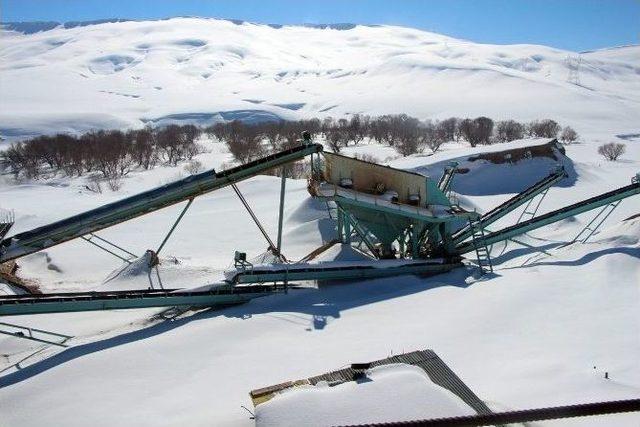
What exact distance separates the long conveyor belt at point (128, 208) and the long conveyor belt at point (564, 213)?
18.2 ft

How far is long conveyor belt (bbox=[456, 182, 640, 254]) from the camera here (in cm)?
1312

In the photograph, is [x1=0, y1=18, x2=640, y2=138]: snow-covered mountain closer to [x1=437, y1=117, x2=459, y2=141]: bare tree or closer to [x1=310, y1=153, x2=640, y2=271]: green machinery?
[x1=437, y1=117, x2=459, y2=141]: bare tree

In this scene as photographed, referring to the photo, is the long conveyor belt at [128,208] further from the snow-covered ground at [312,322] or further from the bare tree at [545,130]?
the bare tree at [545,130]

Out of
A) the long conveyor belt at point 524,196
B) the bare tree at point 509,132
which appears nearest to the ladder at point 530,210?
the long conveyor belt at point 524,196

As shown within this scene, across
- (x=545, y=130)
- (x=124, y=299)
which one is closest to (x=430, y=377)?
(x=124, y=299)

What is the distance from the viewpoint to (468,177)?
1016 inches

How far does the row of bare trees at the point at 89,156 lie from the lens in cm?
4450

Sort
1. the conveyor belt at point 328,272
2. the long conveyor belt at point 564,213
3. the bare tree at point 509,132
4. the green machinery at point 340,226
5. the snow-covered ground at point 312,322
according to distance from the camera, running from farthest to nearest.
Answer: the bare tree at point 509,132 → the long conveyor belt at point 564,213 → the conveyor belt at point 328,272 → the green machinery at point 340,226 → the snow-covered ground at point 312,322

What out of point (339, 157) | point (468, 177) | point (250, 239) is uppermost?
point (339, 157)

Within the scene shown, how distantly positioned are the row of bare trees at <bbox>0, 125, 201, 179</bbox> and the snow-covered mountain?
32.5 m

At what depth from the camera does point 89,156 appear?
4556 centimetres

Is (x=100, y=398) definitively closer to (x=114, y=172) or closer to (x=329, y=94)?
(x=114, y=172)

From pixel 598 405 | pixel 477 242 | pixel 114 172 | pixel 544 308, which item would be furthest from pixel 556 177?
pixel 114 172

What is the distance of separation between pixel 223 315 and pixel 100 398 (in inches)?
125
